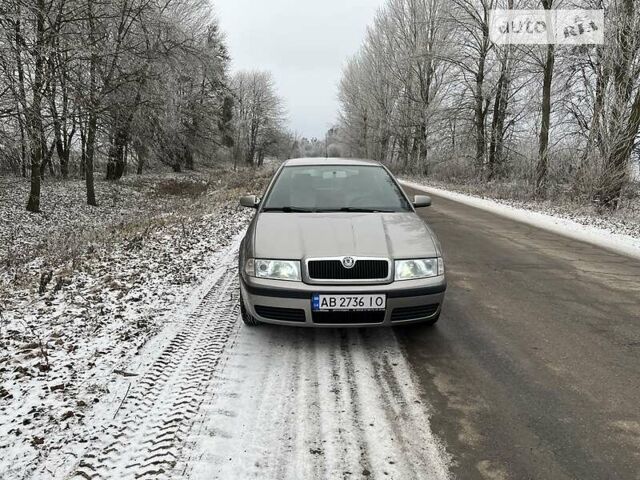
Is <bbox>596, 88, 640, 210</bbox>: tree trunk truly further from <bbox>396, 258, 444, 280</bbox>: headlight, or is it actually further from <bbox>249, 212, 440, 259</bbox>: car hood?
<bbox>396, 258, 444, 280</bbox>: headlight

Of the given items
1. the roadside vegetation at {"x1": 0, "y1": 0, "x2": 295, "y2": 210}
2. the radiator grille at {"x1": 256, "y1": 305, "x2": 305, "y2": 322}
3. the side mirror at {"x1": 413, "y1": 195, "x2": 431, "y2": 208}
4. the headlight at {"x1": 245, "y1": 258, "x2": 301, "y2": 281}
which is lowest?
the radiator grille at {"x1": 256, "y1": 305, "x2": 305, "y2": 322}

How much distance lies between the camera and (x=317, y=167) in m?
5.33

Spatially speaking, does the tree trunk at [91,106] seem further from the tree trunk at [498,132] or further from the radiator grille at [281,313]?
the tree trunk at [498,132]

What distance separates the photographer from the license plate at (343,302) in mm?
3488

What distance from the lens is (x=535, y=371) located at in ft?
11.7

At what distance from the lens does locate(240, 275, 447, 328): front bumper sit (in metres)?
3.52

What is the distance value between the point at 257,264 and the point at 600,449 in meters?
2.72

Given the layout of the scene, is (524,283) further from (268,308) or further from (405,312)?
(268,308)

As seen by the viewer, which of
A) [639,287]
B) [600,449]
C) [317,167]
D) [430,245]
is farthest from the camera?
[639,287]

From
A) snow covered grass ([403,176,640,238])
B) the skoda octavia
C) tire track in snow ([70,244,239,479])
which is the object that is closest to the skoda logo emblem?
the skoda octavia

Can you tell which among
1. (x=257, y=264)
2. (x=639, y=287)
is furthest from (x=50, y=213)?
(x=639, y=287)

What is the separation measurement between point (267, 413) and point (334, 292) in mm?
1062

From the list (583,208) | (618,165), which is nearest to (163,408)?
(583,208)

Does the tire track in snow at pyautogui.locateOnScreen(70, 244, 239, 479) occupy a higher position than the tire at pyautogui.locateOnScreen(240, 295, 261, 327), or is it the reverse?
the tire at pyautogui.locateOnScreen(240, 295, 261, 327)
